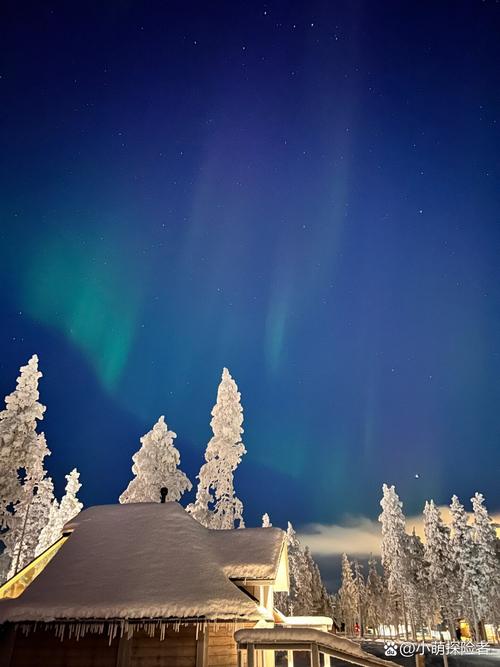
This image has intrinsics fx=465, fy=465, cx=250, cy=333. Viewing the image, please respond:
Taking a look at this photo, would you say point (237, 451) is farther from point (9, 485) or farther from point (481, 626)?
point (481, 626)

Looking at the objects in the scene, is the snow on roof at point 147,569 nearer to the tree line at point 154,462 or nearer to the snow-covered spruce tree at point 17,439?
the tree line at point 154,462

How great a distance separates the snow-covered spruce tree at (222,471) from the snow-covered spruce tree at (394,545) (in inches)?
950

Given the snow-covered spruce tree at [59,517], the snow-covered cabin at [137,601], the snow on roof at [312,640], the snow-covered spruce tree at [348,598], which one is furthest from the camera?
the snow-covered spruce tree at [348,598]

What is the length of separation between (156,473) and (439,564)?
3284 cm

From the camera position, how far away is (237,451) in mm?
37125

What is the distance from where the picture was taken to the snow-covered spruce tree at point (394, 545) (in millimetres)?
51125

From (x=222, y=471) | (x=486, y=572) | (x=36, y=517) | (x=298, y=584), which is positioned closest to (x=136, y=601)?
(x=222, y=471)

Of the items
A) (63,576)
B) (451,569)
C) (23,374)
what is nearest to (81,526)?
(63,576)

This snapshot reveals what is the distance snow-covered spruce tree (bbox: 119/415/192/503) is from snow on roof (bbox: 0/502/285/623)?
53.4 ft

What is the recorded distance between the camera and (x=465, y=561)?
47344 millimetres

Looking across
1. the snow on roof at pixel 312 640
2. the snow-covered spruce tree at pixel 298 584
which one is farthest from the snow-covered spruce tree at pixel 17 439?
the snow-covered spruce tree at pixel 298 584

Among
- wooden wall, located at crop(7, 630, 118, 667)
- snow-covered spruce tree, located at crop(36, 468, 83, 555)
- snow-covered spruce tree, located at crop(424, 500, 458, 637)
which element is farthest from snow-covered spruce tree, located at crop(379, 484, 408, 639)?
wooden wall, located at crop(7, 630, 118, 667)

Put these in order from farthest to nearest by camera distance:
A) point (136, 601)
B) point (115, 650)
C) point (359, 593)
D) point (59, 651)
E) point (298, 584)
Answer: point (359, 593)
point (298, 584)
point (59, 651)
point (115, 650)
point (136, 601)

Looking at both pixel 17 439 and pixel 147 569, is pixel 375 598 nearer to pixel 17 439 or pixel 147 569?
pixel 17 439
